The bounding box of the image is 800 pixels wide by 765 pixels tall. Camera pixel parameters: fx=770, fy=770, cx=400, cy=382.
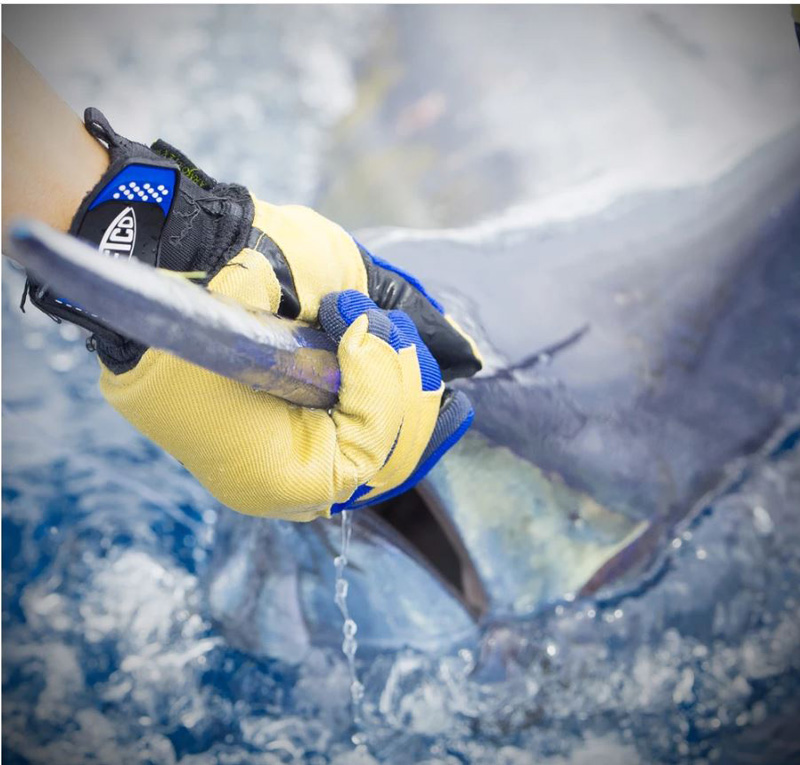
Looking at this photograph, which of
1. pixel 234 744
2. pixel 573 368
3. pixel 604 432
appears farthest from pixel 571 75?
pixel 234 744

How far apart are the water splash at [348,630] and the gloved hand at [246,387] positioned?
0.33 meters

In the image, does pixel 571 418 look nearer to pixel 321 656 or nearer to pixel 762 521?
pixel 762 521

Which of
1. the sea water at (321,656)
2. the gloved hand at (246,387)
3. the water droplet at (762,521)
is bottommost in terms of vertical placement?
the sea water at (321,656)

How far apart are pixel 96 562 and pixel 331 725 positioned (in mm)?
668

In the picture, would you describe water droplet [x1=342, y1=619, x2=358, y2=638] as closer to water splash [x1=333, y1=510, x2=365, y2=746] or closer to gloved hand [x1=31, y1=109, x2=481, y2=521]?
water splash [x1=333, y1=510, x2=365, y2=746]

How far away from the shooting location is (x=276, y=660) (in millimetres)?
1562

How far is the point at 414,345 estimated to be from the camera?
3.37ft

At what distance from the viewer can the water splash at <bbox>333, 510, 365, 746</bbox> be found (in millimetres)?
1381

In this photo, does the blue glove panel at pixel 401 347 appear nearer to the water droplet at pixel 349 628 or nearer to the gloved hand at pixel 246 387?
the gloved hand at pixel 246 387

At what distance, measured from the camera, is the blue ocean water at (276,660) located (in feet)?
5.10

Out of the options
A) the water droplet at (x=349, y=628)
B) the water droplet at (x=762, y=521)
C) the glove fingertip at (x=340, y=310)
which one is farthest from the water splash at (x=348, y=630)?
the water droplet at (x=762, y=521)

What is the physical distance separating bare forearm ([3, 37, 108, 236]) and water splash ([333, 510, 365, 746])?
0.72m

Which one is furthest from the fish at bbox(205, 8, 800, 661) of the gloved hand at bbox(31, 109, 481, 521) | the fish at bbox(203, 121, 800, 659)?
the gloved hand at bbox(31, 109, 481, 521)

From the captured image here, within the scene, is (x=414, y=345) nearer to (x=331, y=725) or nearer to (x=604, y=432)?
(x=604, y=432)
